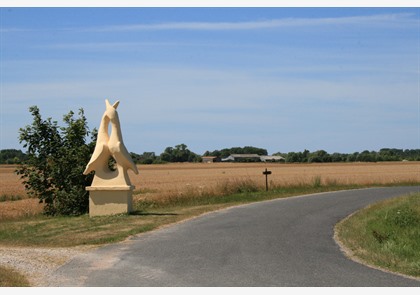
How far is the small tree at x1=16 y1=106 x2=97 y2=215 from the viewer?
936 inches

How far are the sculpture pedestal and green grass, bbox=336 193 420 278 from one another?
22.3 ft

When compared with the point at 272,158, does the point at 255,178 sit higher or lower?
lower

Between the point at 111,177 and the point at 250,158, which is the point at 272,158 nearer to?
the point at 250,158

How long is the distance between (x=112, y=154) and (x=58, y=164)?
3500 millimetres

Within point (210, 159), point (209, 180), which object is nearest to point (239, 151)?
point (210, 159)

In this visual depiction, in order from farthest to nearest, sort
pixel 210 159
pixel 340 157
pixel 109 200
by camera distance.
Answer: pixel 210 159 → pixel 340 157 → pixel 109 200

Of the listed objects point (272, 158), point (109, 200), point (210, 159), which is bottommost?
point (109, 200)

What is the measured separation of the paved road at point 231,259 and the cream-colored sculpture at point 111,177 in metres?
3.10

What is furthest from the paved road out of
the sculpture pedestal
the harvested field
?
the harvested field

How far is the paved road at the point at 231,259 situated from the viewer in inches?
412

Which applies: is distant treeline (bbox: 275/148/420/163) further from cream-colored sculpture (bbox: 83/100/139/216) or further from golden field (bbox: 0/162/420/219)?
cream-colored sculpture (bbox: 83/100/139/216)

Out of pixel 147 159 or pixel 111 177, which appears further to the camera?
pixel 147 159

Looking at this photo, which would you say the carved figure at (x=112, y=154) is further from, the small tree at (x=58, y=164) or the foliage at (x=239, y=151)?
the foliage at (x=239, y=151)

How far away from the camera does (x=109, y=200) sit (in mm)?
21344
